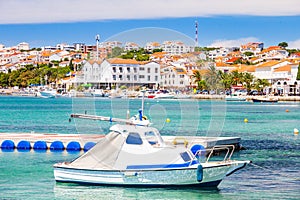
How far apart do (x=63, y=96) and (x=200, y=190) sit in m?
153

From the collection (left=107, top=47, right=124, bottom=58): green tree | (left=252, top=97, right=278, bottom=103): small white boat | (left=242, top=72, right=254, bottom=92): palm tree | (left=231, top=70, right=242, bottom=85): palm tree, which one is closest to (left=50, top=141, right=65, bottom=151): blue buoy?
(left=107, top=47, right=124, bottom=58): green tree

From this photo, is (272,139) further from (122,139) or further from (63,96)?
(63,96)

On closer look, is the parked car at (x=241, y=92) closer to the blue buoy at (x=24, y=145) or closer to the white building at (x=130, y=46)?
the blue buoy at (x=24, y=145)

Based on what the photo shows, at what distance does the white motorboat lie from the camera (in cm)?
2188

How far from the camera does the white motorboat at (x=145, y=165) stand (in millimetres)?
21875

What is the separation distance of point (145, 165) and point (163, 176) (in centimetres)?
68

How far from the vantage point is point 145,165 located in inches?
864

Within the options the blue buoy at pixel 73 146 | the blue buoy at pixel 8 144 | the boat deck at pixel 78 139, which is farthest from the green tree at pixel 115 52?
the blue buoy at pixel 8 144

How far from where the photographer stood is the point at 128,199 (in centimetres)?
2131

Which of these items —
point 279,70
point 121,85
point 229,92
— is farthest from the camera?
point 279,70

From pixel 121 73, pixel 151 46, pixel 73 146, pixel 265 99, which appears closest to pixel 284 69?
pixel 265 99

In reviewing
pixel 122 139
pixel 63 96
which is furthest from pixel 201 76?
pixel 63 96

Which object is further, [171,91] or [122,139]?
[171,91]

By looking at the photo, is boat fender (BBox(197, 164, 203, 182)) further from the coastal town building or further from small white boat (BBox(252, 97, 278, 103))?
small white boat (BBox(252, 97, 278, 103))
